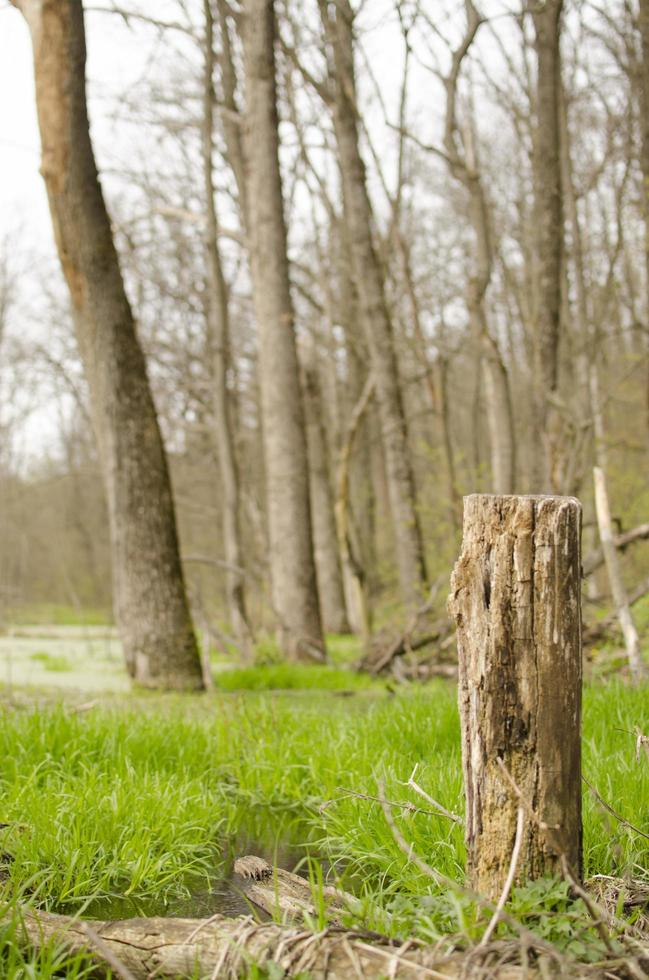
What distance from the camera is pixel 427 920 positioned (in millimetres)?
2230

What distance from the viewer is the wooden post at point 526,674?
7.66ft

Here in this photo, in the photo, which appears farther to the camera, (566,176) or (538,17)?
(566,176)

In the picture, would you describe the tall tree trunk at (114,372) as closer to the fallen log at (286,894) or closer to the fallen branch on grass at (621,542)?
the fallen branch on grass at (621,542)

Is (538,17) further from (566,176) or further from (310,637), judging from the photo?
(310,637)

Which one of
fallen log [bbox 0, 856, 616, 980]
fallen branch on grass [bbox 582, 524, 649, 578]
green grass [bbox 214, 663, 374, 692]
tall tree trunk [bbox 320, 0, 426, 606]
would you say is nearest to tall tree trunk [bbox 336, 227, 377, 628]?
tall tree trunk [bbox 320, 0, 426, 606]

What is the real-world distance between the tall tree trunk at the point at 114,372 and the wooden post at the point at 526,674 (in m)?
4.77

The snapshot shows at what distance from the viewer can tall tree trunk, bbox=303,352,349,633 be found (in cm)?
1470

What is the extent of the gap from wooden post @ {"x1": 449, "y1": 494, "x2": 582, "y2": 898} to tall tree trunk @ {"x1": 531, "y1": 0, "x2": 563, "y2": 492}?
256 inches

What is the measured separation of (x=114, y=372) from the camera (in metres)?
6.93

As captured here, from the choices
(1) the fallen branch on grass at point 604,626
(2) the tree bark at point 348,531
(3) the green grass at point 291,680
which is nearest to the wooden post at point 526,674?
(1) the fallen branch on grass at point 604,626

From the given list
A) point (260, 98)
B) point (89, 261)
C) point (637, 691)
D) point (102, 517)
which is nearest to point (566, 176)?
point (260, 98)

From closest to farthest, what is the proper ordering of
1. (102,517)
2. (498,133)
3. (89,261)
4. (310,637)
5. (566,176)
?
(89,261) < (310,637) < (566,176) < (498,133) < (102,517)

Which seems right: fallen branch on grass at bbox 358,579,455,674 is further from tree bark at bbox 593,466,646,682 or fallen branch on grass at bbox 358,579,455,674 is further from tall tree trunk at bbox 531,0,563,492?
tree bark at bbox 593,466,646,682

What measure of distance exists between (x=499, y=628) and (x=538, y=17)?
9423 millimetres
